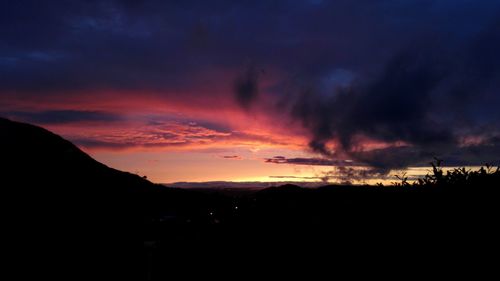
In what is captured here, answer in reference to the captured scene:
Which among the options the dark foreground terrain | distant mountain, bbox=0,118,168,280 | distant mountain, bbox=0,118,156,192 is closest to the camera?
the dark foreground terrain

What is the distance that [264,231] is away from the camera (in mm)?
9445

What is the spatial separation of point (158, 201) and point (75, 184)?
84.7 feet

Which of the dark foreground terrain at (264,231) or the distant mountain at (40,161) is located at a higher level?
the distant mountain at (40,161)

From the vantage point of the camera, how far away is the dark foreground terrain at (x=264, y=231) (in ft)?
18.7

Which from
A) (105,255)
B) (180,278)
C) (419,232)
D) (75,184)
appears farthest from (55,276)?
(419,232)

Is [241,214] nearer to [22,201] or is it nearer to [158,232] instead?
[158,232]

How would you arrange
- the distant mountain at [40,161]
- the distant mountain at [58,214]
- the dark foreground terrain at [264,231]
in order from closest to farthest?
the dark foreground terrain at [264,231] → the distant mountain at [58,214] → the distant mountain at [40,161]

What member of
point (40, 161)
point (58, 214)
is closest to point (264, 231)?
point (58, 214)

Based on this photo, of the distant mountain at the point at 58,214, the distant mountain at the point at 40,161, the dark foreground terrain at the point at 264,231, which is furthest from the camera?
the distant mountain at the point at 40,161

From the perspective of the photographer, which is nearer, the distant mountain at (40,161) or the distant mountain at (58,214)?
the distant mountain at (58,214)

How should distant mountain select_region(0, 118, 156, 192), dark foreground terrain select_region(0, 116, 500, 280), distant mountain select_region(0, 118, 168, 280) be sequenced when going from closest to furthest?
dark foreground terrain select_region(0, 116, 500, 280) → distant mountain select_region(0, 118, 168, 280) → distant mountain select_region(0, 118, 156, 192)

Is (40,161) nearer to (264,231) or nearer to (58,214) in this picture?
(58,214)

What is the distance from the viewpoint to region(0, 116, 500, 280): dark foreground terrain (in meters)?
5.69

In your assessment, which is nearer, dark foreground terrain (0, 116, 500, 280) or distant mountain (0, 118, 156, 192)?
dark foreground terrain (0, 116, 500, 280)
